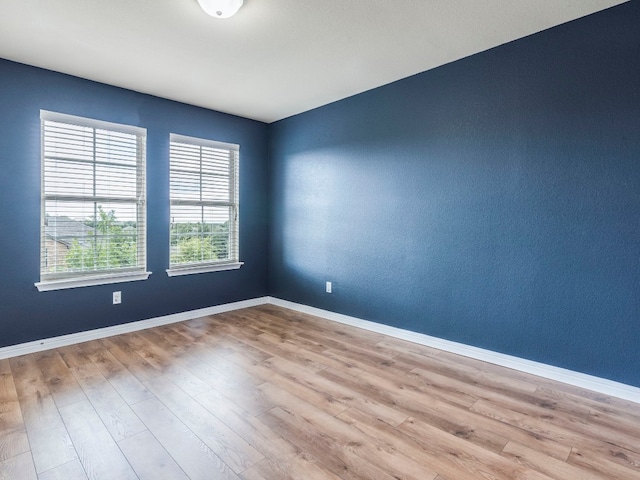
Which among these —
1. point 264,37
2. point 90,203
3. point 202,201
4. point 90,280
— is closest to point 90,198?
point 90,203

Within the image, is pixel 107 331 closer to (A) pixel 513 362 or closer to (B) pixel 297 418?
(B) pixel 297 418

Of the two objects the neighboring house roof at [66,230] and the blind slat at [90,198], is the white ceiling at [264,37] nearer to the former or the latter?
the blind slat at [90,198]

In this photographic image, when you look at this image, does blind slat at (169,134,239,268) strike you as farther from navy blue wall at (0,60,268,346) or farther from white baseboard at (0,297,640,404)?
white baseboard at (0,297,640,404)

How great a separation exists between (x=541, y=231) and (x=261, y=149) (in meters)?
3.49

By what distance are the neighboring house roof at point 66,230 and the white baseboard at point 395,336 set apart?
90 cm

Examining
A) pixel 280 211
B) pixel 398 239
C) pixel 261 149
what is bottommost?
pixel 398 239

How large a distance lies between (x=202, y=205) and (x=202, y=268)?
2.50ft

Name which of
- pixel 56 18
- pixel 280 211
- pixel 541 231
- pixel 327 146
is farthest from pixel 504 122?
pixel 56 18

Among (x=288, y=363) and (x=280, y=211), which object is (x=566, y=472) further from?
(x=280, y=211)

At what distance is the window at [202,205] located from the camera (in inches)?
155

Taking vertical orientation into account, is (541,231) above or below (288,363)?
above

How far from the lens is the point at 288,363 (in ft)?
9.09

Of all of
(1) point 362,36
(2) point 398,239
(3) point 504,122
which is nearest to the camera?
(1) point 362,36

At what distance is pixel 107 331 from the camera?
3.40m
